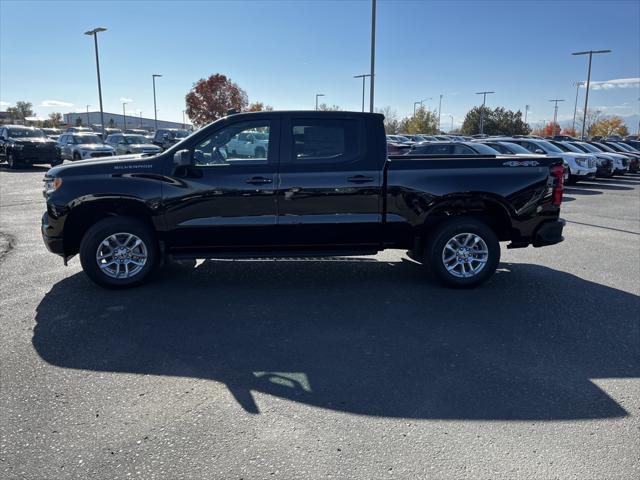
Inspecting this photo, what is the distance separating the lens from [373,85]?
815 inches

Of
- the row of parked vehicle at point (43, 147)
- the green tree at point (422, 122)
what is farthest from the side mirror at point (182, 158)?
the green tree at point (422, 122)

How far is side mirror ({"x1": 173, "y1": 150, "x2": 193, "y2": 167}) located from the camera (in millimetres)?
5707

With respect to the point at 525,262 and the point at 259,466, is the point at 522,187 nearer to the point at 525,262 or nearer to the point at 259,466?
the point at 525,262

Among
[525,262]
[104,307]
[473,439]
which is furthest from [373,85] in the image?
[473,439]

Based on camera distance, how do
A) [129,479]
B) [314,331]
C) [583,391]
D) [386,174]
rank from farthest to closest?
[386,174], [314,331], [583,391], [129,479]

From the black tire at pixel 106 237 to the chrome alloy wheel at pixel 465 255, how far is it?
3452 millimetres

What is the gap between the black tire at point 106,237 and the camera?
5.92 m

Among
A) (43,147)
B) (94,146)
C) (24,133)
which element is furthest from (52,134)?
(94,146)

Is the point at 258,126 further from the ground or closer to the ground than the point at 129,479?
further from the ground

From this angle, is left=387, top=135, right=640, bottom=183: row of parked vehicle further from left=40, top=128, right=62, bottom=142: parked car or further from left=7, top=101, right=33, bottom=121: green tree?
left=7, top=101, right=33, bottom=121: green tree

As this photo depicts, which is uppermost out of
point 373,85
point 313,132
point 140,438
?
point 373,85

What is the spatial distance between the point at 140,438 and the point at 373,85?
19305 mm

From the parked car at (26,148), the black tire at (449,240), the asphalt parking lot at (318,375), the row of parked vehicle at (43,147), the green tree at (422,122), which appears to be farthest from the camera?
the green tree at (422,122)

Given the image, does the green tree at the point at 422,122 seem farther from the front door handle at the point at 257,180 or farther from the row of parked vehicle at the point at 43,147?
the front door handle at the point at 257,180
